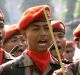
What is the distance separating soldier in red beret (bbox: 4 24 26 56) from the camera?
39.5 ft

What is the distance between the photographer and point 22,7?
49.2 metres

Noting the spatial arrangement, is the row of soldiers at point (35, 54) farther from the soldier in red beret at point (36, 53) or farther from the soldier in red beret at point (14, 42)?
the soldier in red beret at point (14, 42)

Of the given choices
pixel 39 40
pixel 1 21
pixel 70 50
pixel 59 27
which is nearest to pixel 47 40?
pixel 39 40

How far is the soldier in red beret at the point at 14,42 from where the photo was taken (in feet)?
39.5

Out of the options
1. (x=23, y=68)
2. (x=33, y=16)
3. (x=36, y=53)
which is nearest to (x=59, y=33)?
(x=33, y=16)

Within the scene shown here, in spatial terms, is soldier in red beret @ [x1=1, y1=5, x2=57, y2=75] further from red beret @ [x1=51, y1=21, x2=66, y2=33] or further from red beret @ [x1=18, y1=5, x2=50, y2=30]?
red beret @ [x1=51, y1=21, x2=66, y2=33]

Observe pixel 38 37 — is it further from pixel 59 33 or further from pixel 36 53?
pixel 59 33

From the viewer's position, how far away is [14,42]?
12297 millimetres

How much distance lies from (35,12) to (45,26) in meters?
0.37

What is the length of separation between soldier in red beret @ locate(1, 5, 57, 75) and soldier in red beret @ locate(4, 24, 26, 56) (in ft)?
8.40

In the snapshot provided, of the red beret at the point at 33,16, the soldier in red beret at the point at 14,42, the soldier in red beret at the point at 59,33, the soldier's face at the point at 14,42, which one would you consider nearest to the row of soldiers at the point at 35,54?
the red beret at the point at 33,16

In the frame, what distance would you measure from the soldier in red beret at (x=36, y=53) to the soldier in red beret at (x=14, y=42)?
256cm

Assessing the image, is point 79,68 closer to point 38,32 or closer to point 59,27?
point 38,32

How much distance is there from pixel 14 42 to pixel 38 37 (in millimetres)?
3025
